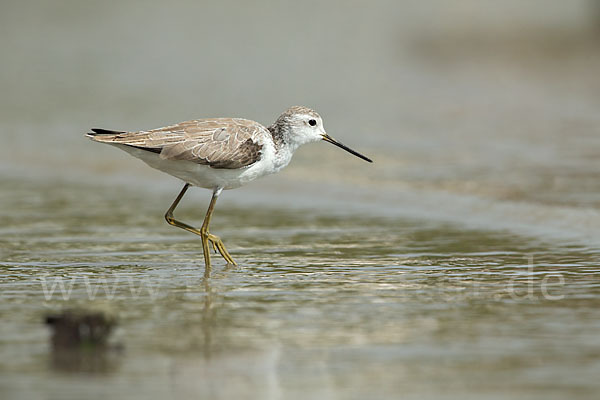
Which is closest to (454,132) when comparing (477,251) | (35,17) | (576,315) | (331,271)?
(477,251)

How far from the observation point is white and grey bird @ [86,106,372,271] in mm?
8086

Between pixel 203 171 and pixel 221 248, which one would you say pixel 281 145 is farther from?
pixel 221 248

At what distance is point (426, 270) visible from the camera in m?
7.51

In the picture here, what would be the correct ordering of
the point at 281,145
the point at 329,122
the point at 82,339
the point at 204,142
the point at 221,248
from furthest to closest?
1. the point at 329,122
2. the point at 281,145
3. the point at 204,142
4. the point at 221,248
5. the point at 82,339

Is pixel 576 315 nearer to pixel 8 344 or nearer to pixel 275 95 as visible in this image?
pixel 8 344

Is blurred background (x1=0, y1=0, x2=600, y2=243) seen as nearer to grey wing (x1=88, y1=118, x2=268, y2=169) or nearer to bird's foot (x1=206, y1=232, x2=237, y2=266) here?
grey wing (x1=88, y1=118, x2=268, y2=169)

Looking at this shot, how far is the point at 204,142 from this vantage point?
820 centimetres

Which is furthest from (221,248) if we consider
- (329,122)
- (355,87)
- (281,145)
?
(355,87)

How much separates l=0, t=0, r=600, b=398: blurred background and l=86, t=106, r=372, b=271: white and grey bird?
64 centimetres

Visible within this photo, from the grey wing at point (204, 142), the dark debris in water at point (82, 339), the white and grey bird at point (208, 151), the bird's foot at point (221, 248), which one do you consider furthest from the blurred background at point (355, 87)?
the dark debris in water at point (82, 339)

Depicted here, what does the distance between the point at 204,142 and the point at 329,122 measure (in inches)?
380

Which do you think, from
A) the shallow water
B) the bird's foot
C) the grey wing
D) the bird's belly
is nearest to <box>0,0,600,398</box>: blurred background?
the shallow water

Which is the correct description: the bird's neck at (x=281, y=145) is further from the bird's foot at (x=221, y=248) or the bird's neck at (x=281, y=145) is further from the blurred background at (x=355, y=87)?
the blurred background at (x=355, y=87)

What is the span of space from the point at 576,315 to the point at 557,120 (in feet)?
35.9
